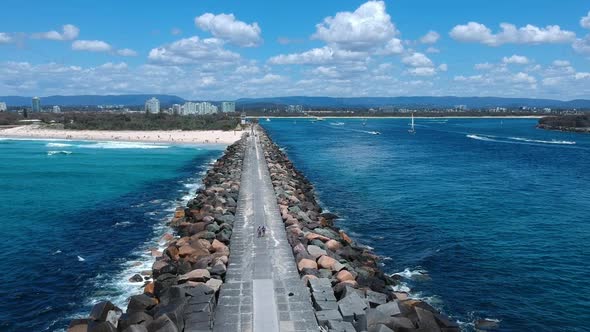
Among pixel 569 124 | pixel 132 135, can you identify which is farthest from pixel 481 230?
pixel 569 124

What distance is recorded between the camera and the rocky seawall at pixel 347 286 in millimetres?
15078

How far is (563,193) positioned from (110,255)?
35698 millimetres

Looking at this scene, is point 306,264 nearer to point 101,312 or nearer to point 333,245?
point 333,245

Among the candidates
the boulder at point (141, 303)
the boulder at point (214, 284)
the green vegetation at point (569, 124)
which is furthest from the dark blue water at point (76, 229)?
the green vegetation at point (569, 124)

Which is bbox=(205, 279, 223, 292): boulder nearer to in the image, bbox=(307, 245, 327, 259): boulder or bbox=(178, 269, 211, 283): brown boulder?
bbox=(178, 269, 211, 283): brown boulder

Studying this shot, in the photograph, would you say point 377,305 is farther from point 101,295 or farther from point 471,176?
point 471,176

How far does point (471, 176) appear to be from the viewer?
50.8 meters

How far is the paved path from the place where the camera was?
584 inches

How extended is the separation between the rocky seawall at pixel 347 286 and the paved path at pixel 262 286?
48 cm

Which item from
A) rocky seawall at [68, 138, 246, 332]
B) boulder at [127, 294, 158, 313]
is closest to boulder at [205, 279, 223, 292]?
rocky seawall at [68, 138, 246, 332]

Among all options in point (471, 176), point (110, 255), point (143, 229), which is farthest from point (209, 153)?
point (110, 255)

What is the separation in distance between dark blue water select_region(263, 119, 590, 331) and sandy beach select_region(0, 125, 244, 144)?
44154 mm

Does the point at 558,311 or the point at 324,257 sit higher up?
the point at 324,257

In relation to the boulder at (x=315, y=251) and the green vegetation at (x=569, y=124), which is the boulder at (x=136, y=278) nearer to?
the boulder at (x=315, y=251)
